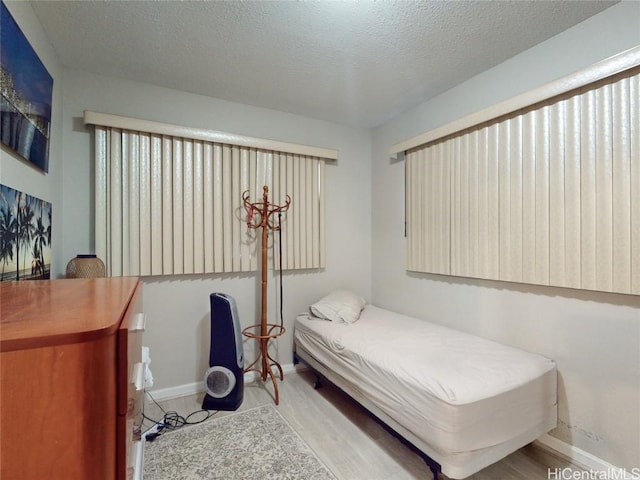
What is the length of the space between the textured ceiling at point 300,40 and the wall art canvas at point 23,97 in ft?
1.35

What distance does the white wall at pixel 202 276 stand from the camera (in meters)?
2.34

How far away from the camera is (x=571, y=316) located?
189 cm

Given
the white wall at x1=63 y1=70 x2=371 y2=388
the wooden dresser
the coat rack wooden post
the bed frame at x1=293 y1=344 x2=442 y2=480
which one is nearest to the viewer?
the wooden dresser

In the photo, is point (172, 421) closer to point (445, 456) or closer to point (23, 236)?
point (23, 236)

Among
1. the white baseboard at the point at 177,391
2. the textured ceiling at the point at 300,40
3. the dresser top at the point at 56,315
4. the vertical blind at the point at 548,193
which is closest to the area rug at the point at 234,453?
the white baseboard at the point at 177,391

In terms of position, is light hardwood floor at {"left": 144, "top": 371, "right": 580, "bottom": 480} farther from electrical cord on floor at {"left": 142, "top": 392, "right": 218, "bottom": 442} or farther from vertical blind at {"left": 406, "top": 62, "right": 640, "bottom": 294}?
vertical blind at {"left": 406, "top": 62, "right": 640, "bottom": 294}

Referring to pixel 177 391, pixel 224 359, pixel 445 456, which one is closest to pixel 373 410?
pixel 445 456

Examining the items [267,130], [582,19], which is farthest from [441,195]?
[267,130]

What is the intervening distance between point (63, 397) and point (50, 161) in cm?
213

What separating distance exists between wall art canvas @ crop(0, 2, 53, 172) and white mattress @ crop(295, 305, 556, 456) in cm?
223

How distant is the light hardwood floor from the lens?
69.7 inches

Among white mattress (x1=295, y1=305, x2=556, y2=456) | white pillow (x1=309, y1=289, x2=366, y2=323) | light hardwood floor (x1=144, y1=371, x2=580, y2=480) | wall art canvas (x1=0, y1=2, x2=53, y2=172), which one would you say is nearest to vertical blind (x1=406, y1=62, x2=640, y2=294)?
white mattress (x1=295, y1=305, x2=556, y2=456)

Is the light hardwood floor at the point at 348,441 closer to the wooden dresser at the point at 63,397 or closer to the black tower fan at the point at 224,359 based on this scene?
the black tower fan at the point at 224,359

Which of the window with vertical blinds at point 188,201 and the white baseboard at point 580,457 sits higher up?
the window with vertical blinds at point 188,201
